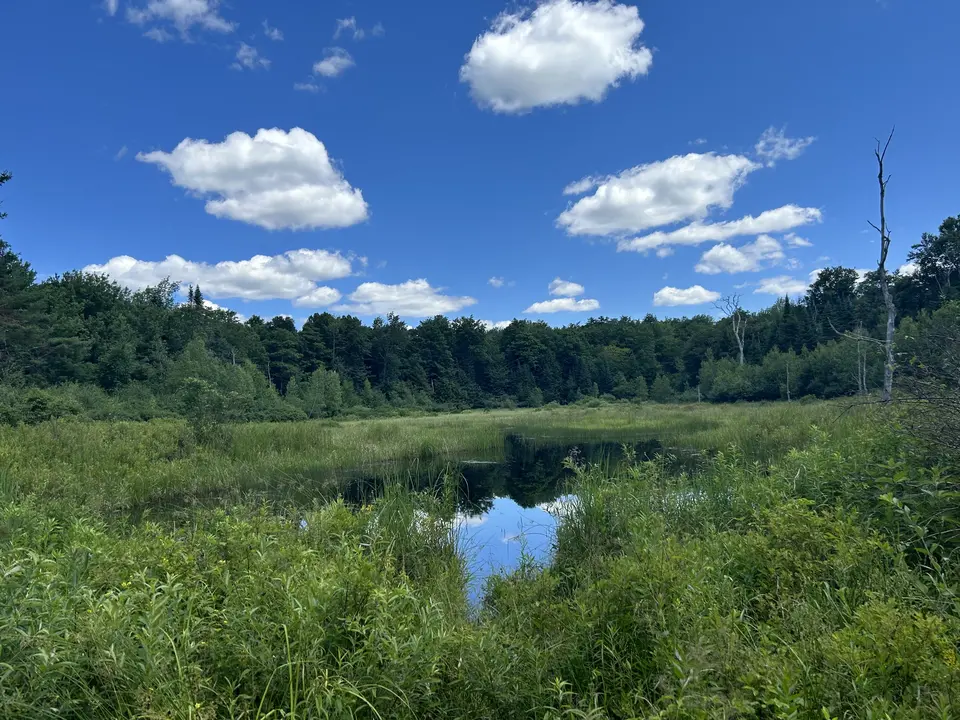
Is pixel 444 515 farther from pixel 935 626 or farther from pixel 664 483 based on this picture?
pixel 935 626

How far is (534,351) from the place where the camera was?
287 feet

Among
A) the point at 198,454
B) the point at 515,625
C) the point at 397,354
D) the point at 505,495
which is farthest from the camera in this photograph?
the point at 397,354

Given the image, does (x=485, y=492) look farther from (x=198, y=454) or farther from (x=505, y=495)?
(x=198, y=454)

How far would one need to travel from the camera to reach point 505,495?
1364cm

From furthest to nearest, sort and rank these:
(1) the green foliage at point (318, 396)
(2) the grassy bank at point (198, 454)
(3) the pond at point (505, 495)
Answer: (1) the green foliage at point (318, 396), (2) the grassy bank at point (198, 454), (3) the pond at point (505, 495)

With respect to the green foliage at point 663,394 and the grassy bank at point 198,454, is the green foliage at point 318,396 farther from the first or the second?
the green foliage at point 663,394

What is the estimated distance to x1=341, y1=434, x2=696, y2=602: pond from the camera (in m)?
7.58

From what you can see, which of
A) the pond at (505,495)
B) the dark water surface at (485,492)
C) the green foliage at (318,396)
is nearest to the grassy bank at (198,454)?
the dark water surface at (485,492)

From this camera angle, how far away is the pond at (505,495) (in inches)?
299

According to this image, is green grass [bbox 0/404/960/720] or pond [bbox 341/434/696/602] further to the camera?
pond [bbox 341/434/696/602]

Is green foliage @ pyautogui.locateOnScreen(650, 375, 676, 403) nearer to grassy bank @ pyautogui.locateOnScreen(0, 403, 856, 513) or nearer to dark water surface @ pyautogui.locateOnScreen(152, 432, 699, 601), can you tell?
dark water surface @ pyautogui.locateOnScreen(152, 432, 699, 601)

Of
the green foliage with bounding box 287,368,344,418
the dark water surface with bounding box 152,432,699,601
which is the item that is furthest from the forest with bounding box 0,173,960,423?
the dark water surface with bounding box 152,432,699,601

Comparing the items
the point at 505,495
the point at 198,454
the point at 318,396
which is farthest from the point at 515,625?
the point at 318,396

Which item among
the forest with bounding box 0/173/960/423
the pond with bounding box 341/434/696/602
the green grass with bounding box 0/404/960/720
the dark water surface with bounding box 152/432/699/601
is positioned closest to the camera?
the green grass with bounding box 0/404/960/720
